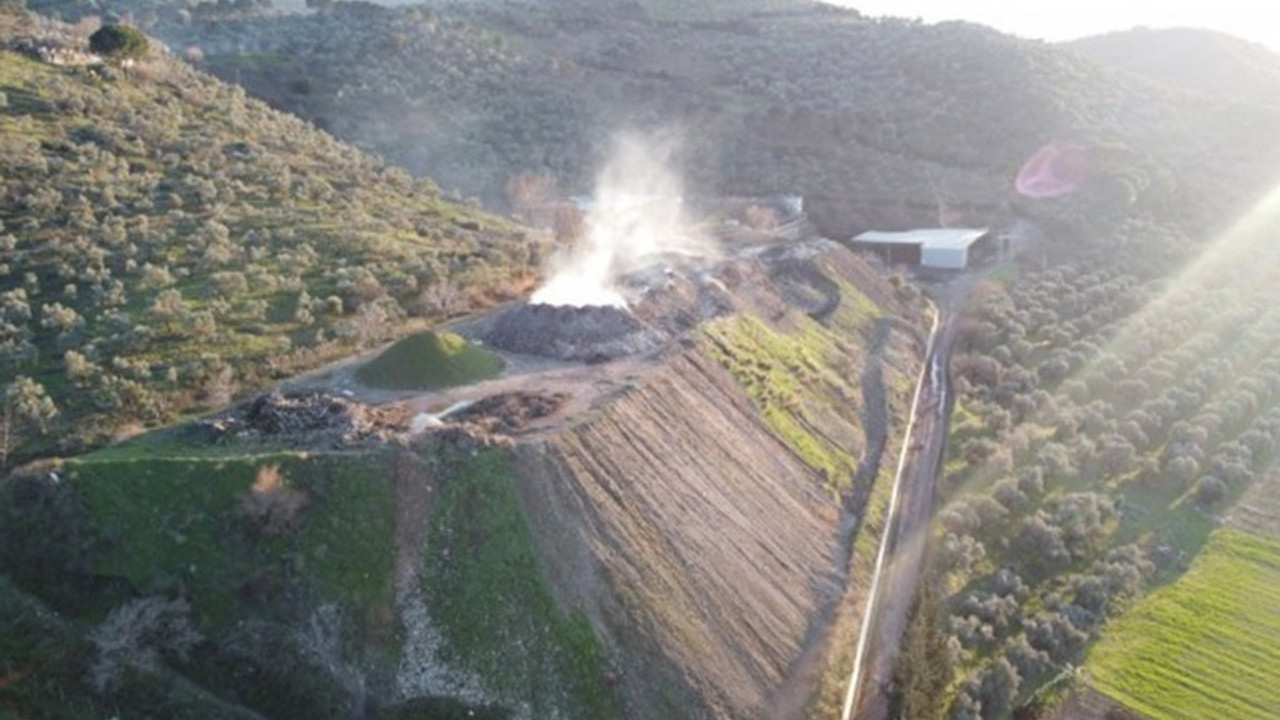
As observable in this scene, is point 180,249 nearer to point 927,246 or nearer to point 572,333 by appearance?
point 572,333

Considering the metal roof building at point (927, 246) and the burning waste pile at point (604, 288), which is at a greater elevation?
the burning waste pile at point (604, 288)

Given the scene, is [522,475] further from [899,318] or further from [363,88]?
[363,88]

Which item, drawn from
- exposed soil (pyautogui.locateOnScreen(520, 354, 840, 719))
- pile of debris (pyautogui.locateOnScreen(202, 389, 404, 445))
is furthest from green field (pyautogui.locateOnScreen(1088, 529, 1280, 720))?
pile of debris (pyautogui.locateOnScreen(202, 389, 404, 445))

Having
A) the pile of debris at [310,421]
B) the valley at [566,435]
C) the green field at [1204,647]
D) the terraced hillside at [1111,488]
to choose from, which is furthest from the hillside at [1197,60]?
the pile of debris at [310,421]

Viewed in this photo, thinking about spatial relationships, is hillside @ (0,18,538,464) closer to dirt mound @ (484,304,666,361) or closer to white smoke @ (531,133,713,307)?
white smoke @ (531,133,713,307)

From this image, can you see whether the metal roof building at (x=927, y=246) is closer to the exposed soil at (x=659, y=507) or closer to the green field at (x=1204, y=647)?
the exposed soil at (x=659, y=507)

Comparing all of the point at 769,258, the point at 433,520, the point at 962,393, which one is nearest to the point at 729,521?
the point at 433,520

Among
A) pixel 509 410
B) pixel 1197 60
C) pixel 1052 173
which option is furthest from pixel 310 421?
pixel 1197 60
